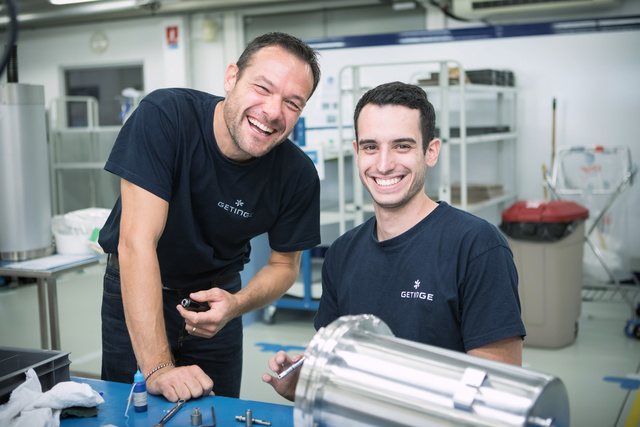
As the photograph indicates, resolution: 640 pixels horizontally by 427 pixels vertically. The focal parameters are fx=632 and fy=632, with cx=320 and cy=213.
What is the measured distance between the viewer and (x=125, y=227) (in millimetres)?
1522

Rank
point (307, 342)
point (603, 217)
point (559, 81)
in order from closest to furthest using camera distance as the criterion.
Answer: point (307, 342)
point (603, 217)
point (559, 81)

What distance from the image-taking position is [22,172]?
113 inches

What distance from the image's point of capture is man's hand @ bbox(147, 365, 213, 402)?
1.32 m

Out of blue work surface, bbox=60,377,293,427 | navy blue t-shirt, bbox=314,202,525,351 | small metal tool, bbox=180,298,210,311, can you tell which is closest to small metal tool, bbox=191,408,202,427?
blue work surface, bbox=60,377,293,427

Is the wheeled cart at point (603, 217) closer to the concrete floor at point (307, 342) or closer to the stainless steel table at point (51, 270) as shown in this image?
the concrete floor at point (307, 342)

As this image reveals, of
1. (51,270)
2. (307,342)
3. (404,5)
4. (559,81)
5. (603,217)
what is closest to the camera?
(51,270)

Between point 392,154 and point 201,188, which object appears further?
point 201,188

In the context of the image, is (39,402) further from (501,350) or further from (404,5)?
(404,5)

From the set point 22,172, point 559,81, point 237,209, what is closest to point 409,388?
point 237,209

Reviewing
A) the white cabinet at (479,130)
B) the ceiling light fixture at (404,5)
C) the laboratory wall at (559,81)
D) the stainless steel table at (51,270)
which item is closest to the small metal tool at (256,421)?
the stainless steel table at (51,270)

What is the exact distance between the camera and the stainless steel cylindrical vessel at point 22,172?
2.83m

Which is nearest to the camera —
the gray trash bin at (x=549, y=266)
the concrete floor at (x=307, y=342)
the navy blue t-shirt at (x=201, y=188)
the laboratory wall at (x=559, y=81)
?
the navy blue t-shirt at (x=201, y=188)

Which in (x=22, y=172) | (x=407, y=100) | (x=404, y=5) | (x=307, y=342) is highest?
(x=404, y=5)

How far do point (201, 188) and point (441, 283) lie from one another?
680 mm
